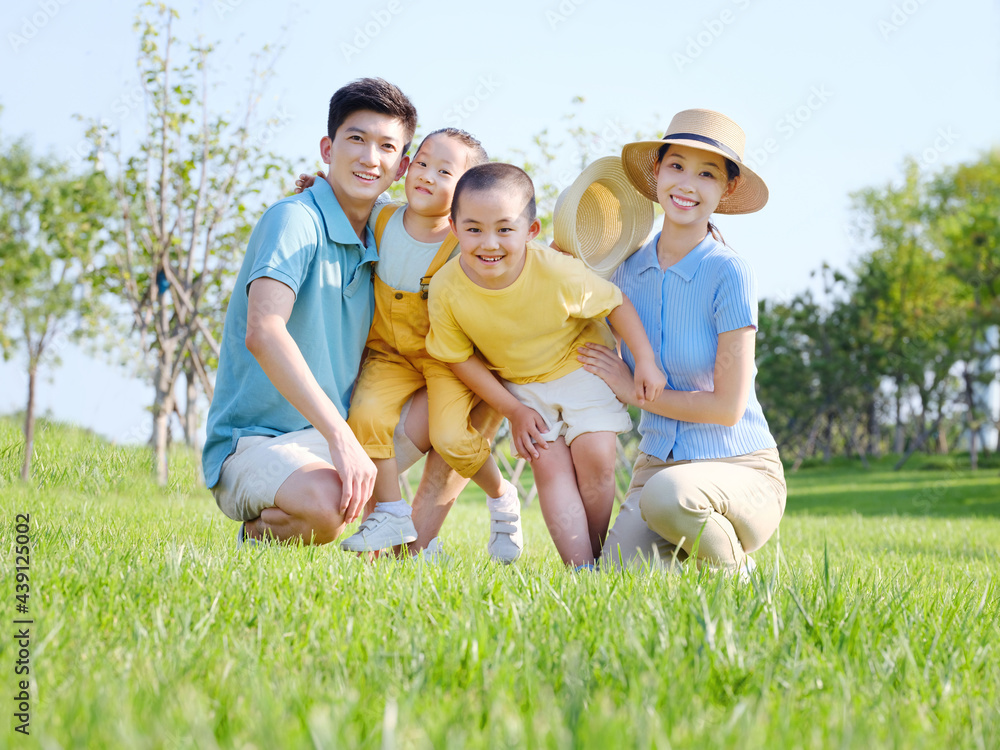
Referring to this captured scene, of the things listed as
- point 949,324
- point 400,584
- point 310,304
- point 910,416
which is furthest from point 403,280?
point 910,416

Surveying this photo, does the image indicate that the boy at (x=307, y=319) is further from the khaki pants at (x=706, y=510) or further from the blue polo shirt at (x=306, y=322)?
the khaki pants at (x=706, y=510)

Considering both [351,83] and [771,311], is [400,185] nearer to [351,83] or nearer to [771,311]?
[351,83]

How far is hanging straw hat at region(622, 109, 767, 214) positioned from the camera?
3248mm

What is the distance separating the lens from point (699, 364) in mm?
3285

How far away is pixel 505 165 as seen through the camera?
315 cm

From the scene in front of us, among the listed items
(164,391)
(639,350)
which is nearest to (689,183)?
(639,350)

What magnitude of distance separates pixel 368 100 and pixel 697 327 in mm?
1628

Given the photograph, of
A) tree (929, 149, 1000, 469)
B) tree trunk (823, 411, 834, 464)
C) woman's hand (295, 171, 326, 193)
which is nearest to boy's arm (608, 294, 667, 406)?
woman's hand (295, 171, 326, 193)

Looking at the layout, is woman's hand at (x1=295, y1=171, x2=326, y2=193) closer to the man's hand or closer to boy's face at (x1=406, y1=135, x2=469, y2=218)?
boy's face at (x1=406, y1=135, x2=469, y2=218)

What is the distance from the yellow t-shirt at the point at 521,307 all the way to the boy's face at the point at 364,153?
50 cm

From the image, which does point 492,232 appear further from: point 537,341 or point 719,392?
point 719,392

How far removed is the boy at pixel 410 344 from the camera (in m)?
3.34

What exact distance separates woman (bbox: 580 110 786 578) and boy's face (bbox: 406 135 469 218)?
74 centimetres

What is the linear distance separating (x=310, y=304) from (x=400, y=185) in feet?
20.3
